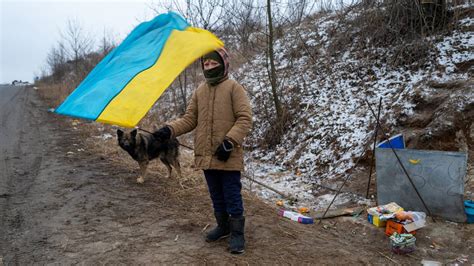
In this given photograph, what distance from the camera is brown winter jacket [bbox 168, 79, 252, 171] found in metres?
3.44

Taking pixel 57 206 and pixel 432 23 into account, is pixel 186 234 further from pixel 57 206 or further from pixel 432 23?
pixel 432 23

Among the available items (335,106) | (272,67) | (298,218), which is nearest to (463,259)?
(298,218)

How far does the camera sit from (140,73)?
136 inches

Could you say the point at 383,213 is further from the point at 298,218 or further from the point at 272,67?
the point at 272,67

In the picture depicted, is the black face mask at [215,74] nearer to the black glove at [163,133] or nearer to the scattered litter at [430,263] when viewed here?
the black glove at [163,133]

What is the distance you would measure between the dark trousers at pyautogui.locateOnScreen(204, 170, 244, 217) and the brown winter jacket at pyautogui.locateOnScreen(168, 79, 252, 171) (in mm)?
139

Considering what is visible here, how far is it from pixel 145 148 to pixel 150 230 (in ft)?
8.18

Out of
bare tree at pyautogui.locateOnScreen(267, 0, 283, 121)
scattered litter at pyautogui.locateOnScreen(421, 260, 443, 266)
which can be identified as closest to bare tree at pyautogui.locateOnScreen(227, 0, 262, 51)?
bare tree at pyautogui.locateOnScreen(267, 0, 283, 121)

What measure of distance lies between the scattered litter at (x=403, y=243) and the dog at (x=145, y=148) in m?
3.93

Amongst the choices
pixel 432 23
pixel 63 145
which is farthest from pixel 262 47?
pixel 63 145

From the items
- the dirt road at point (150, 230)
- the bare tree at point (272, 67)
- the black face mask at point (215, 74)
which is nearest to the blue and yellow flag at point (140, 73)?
the black face mask at point (215, 74)

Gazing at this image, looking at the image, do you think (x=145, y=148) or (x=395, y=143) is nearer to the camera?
(x=395, y=143)

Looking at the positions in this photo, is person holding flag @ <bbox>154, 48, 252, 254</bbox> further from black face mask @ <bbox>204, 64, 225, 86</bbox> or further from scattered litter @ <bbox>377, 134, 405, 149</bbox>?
scattered litter @ <bbox>377, 134, 405, 149</bbox>

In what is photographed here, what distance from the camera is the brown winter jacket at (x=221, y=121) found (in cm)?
344
